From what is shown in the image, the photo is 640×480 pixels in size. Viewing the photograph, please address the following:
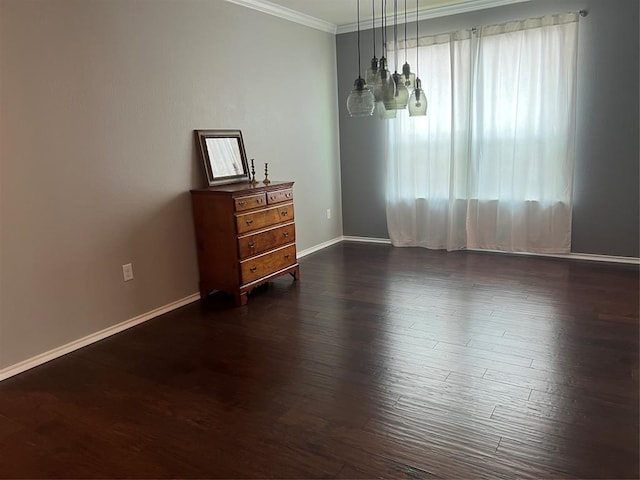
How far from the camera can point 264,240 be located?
3992 mm

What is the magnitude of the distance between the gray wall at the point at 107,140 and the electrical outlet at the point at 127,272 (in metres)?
0.04

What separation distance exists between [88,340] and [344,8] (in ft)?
12.5

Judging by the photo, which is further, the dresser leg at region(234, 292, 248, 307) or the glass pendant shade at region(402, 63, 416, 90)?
the dresser leg at region(234, 292, 248, 307)

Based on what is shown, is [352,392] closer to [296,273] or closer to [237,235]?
[237,235]

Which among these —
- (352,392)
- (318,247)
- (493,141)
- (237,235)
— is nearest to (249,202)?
(237,235)

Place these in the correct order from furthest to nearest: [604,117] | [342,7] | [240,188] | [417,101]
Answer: [342,7], [604,117], [240,188], [417,101]

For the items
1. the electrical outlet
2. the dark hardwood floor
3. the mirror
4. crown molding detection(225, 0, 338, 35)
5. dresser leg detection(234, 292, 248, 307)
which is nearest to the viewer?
the dark hardwood floor

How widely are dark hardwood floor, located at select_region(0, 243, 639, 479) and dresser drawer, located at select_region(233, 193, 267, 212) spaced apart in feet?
2.51

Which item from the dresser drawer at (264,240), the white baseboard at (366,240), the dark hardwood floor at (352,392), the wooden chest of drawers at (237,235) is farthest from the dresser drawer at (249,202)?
the white baseboard at (366,240)

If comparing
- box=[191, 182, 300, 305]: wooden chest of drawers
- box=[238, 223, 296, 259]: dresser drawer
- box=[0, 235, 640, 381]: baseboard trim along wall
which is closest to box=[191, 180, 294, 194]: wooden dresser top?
box=[191, 182, 300, 305]: wooden chest of drawers

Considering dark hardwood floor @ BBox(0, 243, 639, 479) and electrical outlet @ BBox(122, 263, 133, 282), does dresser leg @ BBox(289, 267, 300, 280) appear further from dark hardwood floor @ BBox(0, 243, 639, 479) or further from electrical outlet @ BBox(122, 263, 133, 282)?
electrical outlet @ BBox(122, 263, 133, 282)

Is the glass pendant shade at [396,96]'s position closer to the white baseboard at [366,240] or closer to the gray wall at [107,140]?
the gray wall at [107,140]

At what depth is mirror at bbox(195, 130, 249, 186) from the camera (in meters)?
3.98

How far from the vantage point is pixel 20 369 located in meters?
2.84
